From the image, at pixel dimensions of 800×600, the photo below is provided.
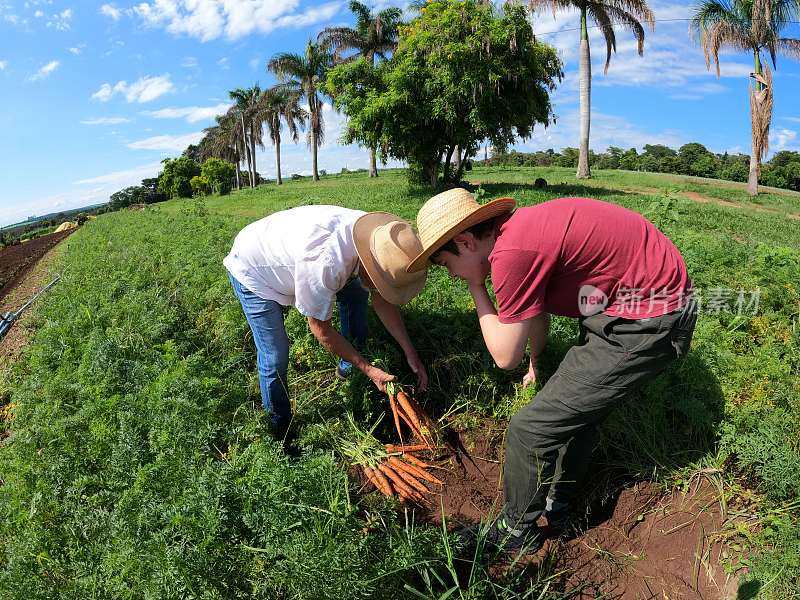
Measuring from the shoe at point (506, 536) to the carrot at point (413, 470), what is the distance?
1.01 feet

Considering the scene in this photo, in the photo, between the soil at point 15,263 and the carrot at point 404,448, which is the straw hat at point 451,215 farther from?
the soil at point 15,263

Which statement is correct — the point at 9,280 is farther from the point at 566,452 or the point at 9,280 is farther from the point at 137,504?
the point at 566,452

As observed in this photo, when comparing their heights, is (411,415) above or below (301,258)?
below

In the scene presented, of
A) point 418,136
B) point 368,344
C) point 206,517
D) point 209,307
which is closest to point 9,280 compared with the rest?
point 209,307

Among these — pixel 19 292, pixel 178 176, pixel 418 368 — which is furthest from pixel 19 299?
pixel 178 176

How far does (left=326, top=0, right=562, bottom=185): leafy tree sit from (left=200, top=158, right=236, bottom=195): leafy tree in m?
25.2

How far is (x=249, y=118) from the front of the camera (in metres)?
38.6

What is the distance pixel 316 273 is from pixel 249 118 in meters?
39.9

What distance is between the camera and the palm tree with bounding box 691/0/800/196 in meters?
16.3

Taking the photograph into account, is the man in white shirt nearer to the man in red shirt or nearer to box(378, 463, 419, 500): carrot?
the man in red shirt

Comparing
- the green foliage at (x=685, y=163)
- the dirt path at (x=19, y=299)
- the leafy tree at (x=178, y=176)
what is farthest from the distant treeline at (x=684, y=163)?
the dirt path at (x=19, y=299)

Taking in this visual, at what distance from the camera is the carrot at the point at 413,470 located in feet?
8.80

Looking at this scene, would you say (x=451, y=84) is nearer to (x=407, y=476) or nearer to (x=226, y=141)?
(x=407, y=476)

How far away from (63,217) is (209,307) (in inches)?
1263
